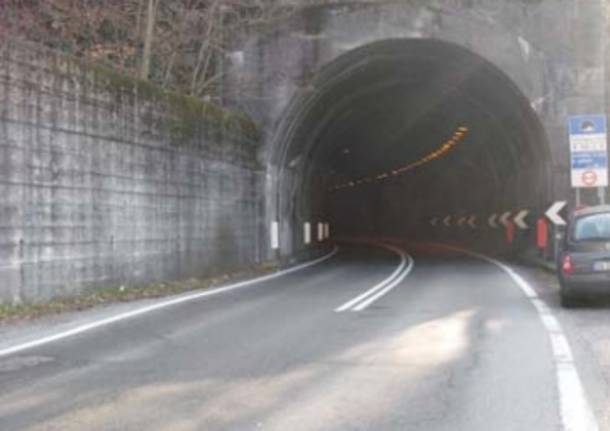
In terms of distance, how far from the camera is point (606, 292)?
13133 mm

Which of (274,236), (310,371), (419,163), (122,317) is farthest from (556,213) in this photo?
(419,163)

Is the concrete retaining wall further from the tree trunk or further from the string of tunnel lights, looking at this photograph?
the string of tunnel lights

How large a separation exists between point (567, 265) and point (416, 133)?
29.0m

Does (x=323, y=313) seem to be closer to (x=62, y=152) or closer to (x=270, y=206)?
(x=62, y=152)

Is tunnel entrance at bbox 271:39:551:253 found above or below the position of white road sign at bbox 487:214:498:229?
above

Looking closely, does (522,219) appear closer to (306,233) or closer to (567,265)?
(306,233)

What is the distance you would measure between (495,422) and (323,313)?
22.8ft

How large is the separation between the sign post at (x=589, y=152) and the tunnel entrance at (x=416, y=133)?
3513 mm

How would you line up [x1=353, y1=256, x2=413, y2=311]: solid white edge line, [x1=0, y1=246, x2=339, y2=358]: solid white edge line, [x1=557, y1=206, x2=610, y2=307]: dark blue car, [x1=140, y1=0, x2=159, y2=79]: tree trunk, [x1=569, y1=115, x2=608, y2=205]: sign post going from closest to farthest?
[x1=0, y1=246, x2=339, y2=358]: solid white edge line < [x1=557, y1=206, x2=610, y2=307]: dark blue car < [x1=353, y1=256, x2=413, y2=311]: solid white edge line < [x1=569, y1=115, x2=608, y2=205]: sign post < [x1=140, y1=0, x2=159, y2=79]: tree trunk

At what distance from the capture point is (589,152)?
20422mm

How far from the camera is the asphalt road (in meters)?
6.43

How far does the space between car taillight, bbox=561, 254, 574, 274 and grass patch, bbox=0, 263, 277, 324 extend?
22.6 feet

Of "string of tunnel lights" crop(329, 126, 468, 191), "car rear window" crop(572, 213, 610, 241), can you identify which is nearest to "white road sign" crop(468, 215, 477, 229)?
"string of tunnel lights" crop(329, 126, 468, 191)

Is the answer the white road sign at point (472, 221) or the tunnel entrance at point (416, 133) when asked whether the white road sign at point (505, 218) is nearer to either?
the tunnel entrance at point (416, 133)
